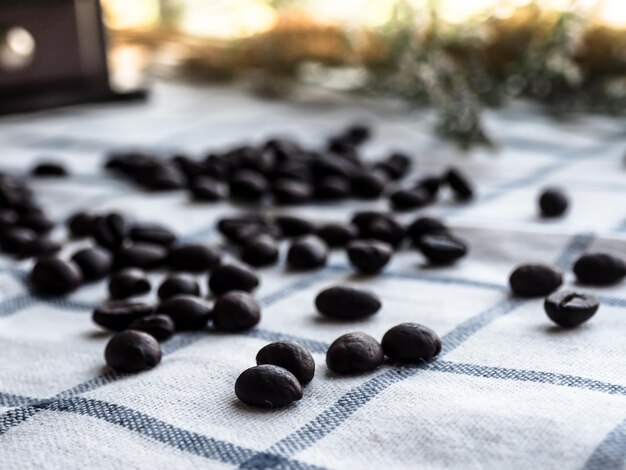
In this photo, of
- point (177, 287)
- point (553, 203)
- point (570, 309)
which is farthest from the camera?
point (553, 203)

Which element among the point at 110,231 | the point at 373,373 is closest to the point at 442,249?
the point at 373,373

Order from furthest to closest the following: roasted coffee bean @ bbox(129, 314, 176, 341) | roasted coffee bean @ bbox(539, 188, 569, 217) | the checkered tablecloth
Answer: roasted coffee bean @ bbox(539, 188, 569, 217)
roasted coffee bean @ bbox(129, 314, 176, 341)
the checkered tablecloth

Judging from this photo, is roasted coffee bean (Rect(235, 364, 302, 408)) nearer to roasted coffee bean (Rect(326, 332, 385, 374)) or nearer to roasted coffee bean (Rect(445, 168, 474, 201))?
roasted coffee bean (Rect(326, 332, 385, 374))

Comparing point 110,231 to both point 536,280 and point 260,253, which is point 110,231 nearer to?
point 260,253

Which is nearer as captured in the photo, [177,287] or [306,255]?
[177,287]

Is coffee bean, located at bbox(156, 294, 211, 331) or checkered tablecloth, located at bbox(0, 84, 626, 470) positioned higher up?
coffee bean, located at bbox(156, 294, 211, 331)

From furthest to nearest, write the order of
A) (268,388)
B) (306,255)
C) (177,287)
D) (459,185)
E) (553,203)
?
(459,185) < (553,203) < (306,255) < (177,287) < (268,388)

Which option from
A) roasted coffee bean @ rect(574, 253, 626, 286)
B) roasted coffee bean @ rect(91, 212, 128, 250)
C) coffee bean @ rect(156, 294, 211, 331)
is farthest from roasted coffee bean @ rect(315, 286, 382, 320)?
roasted coffee bean @ rect(91, 212, 128, 250)

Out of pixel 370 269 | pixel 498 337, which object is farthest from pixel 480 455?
pixel 370 269
